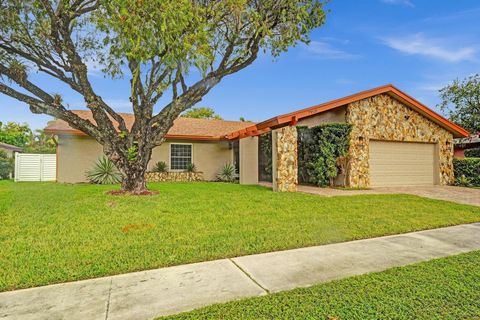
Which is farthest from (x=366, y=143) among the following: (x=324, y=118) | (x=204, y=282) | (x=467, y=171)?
(x=204, y=282)

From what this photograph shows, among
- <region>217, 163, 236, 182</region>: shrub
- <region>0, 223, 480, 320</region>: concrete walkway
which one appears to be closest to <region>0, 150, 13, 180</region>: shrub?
<region>217, 163, 236, 182</region>: shrub

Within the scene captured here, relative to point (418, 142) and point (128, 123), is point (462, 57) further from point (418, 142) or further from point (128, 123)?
point (128, 123)

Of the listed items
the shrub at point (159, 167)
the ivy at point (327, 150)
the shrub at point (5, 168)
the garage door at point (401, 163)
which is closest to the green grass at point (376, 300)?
the ivy at point (327, 150)

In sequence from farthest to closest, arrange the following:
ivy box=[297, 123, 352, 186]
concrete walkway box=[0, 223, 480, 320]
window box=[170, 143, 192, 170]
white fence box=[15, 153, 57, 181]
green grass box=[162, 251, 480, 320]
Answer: window box=[170, 143, 192, 170] < white fence box=[15, 153, 57, 181] < ivy box=[297, 123, 352, 186] < concrete walkway box=[0, 223, 480, 320] < green grass box=[162, 251, 480, 320]

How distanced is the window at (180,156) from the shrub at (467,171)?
1473 cm

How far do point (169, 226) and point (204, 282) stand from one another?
267cm

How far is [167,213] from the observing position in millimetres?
6949

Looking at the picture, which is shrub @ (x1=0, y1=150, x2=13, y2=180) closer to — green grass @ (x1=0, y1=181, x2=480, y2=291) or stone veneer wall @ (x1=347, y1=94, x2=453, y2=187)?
green grass @ (x1=0, y1=181, x2=480, y2=291)

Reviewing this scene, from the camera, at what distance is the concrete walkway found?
2672mm

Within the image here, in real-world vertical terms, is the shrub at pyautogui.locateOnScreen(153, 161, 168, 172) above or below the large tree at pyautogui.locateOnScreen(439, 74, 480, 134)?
below

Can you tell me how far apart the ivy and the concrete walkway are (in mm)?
7841

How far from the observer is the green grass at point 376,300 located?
2.51m

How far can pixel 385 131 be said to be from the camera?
13.6m

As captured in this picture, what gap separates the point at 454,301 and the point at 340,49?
15.6 m
